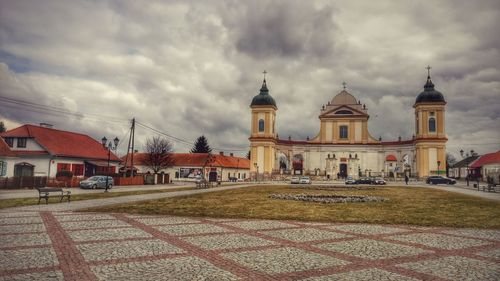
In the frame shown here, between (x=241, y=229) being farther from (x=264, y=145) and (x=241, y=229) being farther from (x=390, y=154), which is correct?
(x=390, y=154)

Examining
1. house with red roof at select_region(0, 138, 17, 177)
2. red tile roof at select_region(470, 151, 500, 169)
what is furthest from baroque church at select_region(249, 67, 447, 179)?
house with red roof at select_region(0, 138, 17, 177)

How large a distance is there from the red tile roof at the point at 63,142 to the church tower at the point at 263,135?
103 feet

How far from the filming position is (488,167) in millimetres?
68250

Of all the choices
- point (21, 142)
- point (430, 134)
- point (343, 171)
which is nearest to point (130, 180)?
point (21, 142)

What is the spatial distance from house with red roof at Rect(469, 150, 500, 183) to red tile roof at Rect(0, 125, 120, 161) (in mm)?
59215

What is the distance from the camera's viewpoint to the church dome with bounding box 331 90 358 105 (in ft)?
285

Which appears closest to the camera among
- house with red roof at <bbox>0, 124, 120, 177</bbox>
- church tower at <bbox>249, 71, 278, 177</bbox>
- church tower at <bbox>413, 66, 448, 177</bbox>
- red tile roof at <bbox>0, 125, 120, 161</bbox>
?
house with red roof at <bbox>0, 124, 120, 177</bbox>

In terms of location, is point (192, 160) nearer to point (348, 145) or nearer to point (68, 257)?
point (348, 145)

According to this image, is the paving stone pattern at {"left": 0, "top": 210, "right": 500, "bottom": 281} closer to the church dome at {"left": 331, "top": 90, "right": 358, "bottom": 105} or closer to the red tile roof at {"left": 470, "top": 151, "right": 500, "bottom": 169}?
the red tile roof at {"left": 470, "top": 151, "right": 500, "bottom": 169}

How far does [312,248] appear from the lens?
29.7 feet

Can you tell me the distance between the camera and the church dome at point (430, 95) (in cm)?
7517

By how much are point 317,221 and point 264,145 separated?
64118 millimetres

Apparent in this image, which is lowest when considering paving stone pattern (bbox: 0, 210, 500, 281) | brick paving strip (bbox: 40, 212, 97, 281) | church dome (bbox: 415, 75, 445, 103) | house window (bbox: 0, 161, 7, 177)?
brick paving strip (bbox: 40, 212, 97, 281)

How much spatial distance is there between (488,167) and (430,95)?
17319 mm
